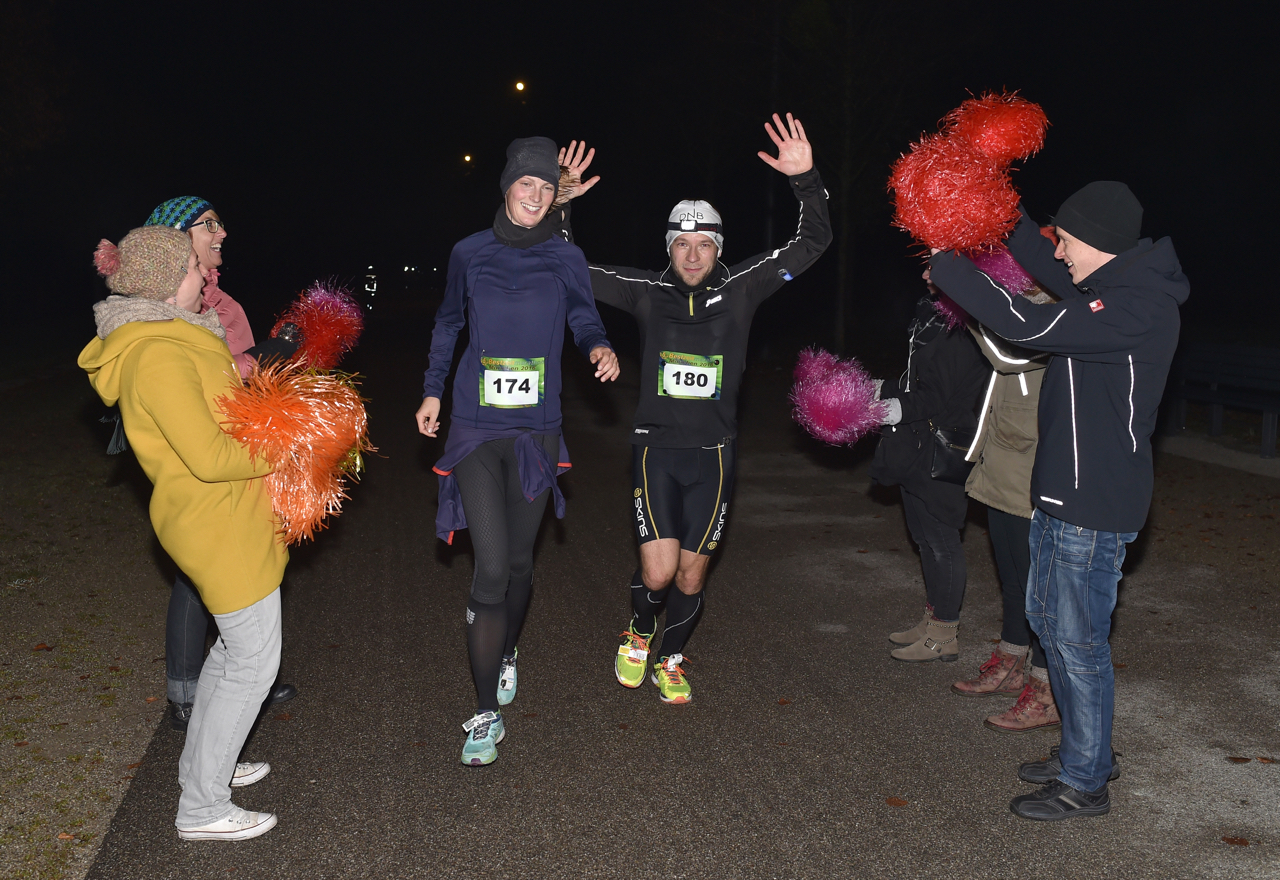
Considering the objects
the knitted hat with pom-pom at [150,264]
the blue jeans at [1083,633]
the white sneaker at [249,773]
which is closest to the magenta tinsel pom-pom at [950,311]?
the blue jeans at [1083,633]

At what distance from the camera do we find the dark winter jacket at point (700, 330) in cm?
500

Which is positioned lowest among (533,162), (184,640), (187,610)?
(184,640)

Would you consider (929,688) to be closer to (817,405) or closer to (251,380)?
(817,405)

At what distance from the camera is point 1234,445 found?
481 inches

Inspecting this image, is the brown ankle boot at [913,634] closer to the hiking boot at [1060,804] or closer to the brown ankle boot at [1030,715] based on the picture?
the brown ankle boot at [1030,715]

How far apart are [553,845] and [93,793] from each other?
6.32 feet

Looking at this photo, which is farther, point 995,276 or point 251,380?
point 995,276

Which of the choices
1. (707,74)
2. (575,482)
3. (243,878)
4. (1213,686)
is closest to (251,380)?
(243,878)

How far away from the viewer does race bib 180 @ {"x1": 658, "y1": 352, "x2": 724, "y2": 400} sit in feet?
16.4

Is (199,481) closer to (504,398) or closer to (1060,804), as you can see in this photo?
(504,398)

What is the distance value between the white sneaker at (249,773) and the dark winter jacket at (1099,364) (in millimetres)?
3329

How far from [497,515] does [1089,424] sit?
8.02 ft

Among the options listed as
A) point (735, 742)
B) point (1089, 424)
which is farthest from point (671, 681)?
point (1089, 424)

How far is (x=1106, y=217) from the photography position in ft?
12.5
